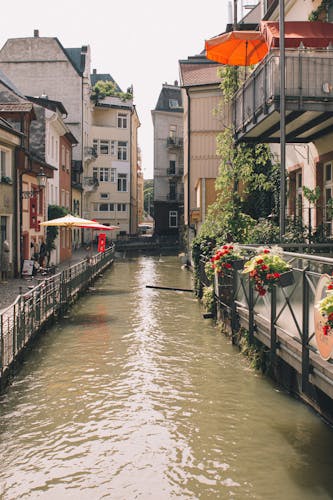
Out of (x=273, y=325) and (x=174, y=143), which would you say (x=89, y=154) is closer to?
(x=174, y=143)

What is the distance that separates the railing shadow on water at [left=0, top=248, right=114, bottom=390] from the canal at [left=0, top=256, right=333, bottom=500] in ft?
1.43

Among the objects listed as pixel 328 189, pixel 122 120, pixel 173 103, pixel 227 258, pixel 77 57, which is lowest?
pixel 227 258

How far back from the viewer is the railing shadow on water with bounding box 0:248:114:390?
9.81 metres

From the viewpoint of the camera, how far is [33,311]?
41.3 ft

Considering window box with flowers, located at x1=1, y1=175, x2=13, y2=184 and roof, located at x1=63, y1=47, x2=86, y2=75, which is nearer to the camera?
window box with flowers, located at x1=1, y1=175, x2=13, y2=184

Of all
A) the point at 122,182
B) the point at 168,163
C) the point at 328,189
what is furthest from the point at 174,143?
the point at 328,189

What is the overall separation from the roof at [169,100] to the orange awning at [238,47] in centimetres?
5257

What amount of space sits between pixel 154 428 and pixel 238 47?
37.4 ft

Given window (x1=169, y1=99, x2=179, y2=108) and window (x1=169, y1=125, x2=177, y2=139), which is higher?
window (x1=169, y1=99, x2=179, y2=108)

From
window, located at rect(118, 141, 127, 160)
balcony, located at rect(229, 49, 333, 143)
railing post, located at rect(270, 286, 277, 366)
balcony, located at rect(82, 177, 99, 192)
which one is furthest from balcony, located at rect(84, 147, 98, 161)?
railing post, located at rect(270, 286, 277, 366)

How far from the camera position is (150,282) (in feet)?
90.2

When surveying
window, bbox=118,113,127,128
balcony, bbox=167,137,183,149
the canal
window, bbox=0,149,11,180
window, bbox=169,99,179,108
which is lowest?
the canal

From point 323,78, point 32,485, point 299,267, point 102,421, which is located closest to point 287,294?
point 299,267

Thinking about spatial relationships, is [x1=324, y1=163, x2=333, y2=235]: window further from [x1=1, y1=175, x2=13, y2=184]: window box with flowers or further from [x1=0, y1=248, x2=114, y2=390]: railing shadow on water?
[x1=1, y1=175, x2=13, y2=184]: window box with flowers
